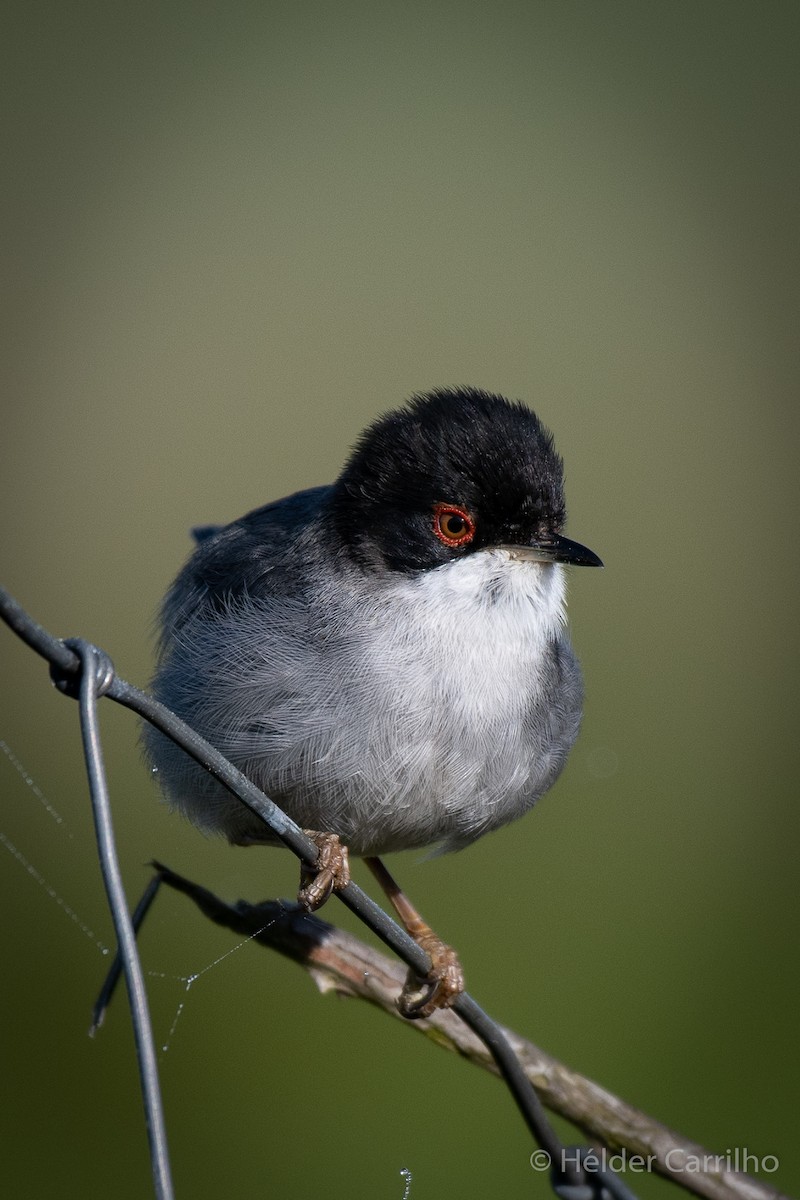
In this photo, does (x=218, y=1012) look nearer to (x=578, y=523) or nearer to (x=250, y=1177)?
(x=250, y=1177)

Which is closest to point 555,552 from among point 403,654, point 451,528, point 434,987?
point 451,528

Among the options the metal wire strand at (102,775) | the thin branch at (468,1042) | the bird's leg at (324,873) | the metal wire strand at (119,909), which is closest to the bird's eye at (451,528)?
the bird's leg at (324,873)

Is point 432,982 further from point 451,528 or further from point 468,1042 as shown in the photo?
point 451,528

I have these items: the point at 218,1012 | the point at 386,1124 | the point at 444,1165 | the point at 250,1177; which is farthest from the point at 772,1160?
the point at 218,1012

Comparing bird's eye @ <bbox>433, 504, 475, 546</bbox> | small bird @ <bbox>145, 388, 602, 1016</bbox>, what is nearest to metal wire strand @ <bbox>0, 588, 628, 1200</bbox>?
small bird @ <bbox>145, 388, 602, 1016</bbox>

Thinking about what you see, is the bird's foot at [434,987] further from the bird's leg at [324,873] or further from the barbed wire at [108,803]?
A: the barbed wire at [108,803]

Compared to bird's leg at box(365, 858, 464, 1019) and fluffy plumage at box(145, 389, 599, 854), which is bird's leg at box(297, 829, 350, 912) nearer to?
fluffy plumage at box(145, 389, 599, 854)
